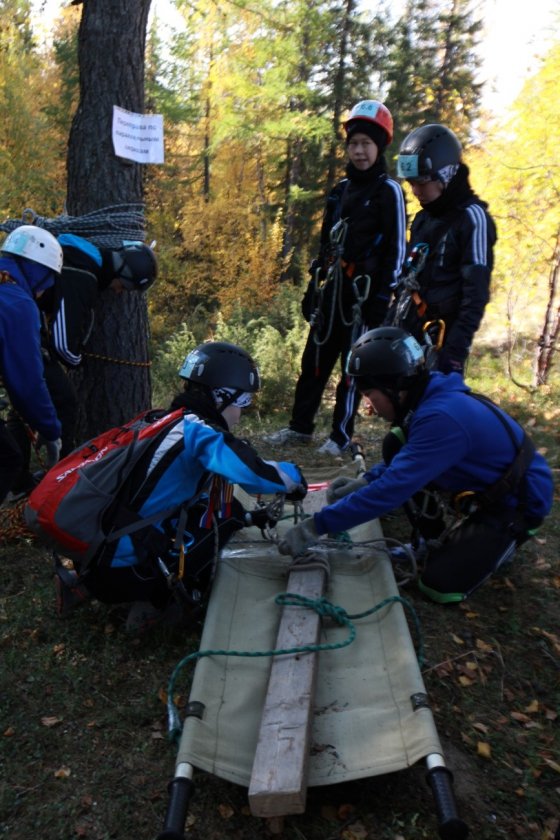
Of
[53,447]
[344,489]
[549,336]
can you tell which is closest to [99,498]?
[53,447]

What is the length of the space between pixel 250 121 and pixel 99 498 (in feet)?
68.8

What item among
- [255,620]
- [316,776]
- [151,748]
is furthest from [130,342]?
[316,776]

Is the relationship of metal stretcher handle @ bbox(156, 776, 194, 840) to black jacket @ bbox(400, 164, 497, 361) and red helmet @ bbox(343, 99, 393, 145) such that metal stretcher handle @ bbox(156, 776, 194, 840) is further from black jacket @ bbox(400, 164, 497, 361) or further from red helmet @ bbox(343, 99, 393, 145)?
red helmet @ bbox(343, 99, 393, 145)

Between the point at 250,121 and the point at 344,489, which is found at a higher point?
the point at 250,121

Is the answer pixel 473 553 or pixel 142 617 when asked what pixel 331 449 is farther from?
pixel 142 617

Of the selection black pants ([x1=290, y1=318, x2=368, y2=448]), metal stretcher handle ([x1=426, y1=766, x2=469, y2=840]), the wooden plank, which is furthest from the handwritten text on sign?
metal stretcher handle ([x1=426, y1=766, x2=469, y2=840])

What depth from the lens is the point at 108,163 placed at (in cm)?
475

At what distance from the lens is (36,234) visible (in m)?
3.87

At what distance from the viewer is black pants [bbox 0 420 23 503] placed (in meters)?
3.81

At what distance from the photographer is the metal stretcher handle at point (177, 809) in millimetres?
1899

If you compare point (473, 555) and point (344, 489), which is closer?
point (473, 555)

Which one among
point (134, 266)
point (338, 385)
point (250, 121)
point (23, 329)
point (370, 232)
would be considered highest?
point (250, 121)

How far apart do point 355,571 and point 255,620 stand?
0.73 m

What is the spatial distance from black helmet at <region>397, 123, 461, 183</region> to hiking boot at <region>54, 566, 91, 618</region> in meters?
3.23
